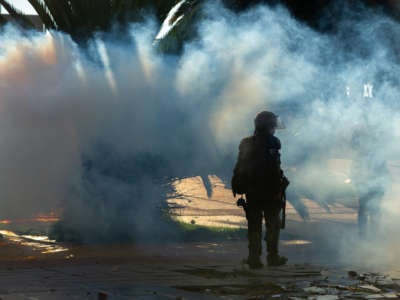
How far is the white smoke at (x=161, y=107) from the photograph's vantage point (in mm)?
15133

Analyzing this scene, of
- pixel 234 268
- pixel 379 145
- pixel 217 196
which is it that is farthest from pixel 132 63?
pixel 217 196

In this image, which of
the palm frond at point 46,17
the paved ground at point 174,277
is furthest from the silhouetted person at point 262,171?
the palm frond at point 46,17

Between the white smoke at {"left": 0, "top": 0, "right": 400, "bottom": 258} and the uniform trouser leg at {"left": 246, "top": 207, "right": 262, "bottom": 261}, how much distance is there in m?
3.96

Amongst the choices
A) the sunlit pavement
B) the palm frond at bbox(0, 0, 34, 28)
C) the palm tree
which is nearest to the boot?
the sunlit pavement

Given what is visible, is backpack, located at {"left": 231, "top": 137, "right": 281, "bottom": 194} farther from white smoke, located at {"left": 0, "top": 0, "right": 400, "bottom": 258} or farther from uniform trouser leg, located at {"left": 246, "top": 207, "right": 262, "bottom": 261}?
white smoke, located at {"left": 0, "top": 0, "right": 400, "bottom": 258}

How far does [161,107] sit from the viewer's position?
15.8 meters

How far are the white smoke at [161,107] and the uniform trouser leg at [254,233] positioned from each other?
396 cm

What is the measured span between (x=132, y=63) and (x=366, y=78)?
11.9 ft

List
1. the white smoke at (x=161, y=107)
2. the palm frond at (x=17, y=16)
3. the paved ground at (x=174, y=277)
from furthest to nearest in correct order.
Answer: the palm frond at (x=17, y=16)
the white smoke at (x=161, y=107)
the paved ground at (x=174, y=277)

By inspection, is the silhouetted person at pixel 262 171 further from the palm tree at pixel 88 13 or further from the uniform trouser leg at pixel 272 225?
the palm tree at pixel 88 13

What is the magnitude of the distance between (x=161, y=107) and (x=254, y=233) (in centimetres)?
534

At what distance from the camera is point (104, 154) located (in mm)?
15742

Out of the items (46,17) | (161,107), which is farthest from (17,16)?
(161,107)

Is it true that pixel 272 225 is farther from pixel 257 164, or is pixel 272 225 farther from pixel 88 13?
pixel 88 13
